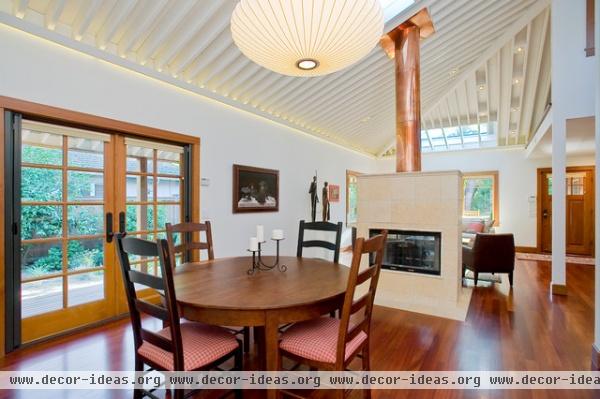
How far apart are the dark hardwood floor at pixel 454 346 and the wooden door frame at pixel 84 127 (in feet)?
1.88

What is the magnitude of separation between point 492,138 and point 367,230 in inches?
238

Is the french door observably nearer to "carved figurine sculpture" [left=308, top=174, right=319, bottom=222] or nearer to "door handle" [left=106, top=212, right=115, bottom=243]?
"door handle" [left=106, top=212, right=115, bottom=243]

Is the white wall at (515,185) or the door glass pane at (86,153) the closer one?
the door glass pane at (86,153)

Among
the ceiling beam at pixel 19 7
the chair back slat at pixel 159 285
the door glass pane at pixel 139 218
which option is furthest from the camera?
the door glass pane at pixel 139 218

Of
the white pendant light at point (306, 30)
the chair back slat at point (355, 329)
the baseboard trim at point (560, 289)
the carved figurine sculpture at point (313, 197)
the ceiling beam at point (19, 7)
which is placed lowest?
the baseboard trim at point (560, 289)

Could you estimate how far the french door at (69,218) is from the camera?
2.37 metres

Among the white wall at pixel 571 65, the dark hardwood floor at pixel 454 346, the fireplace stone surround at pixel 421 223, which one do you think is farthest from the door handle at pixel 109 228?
the white wall at pixel 571 65

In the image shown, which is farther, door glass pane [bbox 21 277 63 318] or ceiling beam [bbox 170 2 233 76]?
ceiling beam [bbox 170 2 233 76]

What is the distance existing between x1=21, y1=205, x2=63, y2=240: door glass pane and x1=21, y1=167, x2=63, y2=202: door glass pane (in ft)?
0.27

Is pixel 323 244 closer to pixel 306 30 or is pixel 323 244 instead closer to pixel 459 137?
pixel 306 30

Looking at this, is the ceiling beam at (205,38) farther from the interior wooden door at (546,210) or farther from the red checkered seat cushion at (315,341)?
the interior wooden door at (546,210)

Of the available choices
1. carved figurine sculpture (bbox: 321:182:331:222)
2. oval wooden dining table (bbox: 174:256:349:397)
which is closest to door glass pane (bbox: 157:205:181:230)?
oval wooden dining table (bbox: 174:256:349:397)

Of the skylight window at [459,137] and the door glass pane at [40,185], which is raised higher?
the skylight window at [459,137]

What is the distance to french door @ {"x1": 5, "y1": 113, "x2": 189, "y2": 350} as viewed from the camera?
7.78 ft
